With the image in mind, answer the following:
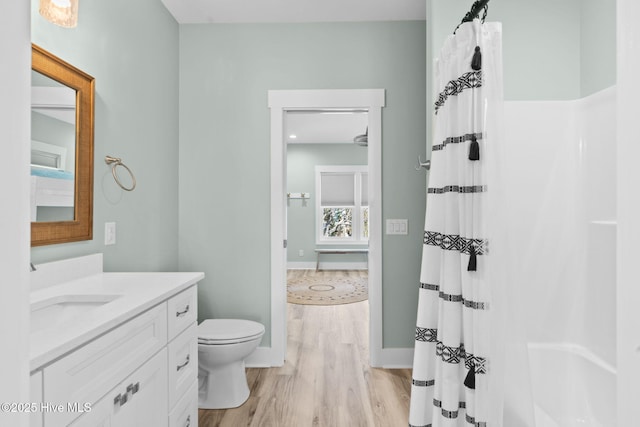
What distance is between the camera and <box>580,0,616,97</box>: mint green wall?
173 cm

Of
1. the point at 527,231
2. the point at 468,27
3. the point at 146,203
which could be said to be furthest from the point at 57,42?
the point at 527,231

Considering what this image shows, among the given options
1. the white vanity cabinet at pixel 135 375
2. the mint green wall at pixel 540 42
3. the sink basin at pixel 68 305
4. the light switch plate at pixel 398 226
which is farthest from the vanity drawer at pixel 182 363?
the mint green wall at pixel 540 42

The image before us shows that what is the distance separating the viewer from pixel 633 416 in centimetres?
76

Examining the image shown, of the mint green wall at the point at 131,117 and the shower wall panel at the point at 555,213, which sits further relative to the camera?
the shower wall panel at the point at 555,213

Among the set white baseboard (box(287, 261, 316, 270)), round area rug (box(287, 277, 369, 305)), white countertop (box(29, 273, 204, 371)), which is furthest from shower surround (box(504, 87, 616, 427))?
white baseboard (box(287, 261, 316, 270))

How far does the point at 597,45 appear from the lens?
1.84 m

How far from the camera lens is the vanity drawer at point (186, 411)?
1.53 m

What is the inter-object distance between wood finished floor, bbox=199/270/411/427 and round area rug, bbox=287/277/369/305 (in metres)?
1.32

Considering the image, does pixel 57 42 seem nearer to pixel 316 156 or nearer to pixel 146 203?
pixel 146 203

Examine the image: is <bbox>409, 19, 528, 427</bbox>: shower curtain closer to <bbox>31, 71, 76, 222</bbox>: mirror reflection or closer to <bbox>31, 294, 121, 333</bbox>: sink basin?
<bbox>31, 294, 121, 333</bbox>: sink basin

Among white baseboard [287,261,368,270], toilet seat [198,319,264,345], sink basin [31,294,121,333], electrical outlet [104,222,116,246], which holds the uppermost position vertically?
electrical outlet [104,222,116,246]

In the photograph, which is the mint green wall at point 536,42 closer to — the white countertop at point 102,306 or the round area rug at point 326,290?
the white countertop at point 102,306

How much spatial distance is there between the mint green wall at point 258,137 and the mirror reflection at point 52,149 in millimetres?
1205

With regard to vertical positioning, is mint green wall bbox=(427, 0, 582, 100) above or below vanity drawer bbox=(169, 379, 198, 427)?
above
